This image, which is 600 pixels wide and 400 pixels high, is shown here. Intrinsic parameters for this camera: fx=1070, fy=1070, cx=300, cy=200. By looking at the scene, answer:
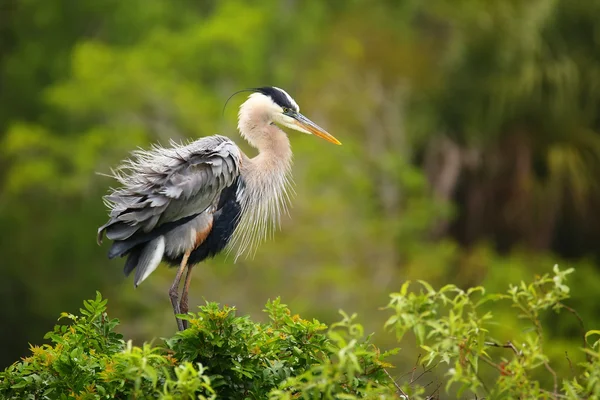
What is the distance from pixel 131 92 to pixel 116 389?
17404 millimetres

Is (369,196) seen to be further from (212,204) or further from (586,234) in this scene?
(212,204)

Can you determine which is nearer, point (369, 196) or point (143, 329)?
point (143, 329)

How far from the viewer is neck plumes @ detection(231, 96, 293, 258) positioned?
6.47 meters

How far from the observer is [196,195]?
5836 mm

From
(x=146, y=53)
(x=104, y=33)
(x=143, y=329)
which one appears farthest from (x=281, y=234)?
(x=104, y=33)

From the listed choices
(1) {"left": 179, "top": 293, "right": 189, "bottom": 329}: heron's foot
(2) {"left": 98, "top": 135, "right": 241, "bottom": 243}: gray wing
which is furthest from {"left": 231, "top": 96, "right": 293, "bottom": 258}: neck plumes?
(1) {"left": 179, "top": 293, "right": 189, "bottom": 329}: heron's foot

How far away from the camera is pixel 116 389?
3.95 m

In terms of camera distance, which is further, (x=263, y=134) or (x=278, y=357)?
(x=263, y=134)

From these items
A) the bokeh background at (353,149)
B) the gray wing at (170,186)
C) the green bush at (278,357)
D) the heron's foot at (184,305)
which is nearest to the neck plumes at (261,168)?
the gray wing at (170,186)

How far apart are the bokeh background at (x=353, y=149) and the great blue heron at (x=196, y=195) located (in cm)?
1054

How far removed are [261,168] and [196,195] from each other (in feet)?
2.47

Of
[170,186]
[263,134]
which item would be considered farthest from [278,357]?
[263,134]

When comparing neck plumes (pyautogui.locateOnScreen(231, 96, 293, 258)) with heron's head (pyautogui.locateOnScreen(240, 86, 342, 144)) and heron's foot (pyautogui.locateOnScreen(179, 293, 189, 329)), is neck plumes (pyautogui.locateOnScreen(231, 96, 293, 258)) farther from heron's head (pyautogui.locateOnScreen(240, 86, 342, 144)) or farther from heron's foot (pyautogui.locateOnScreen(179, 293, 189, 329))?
heron's foot (pyautogui.locateOnScreen(179, 293, 189, 329))

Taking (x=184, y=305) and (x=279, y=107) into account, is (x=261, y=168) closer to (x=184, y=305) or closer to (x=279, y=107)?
(x=279, y=107)
